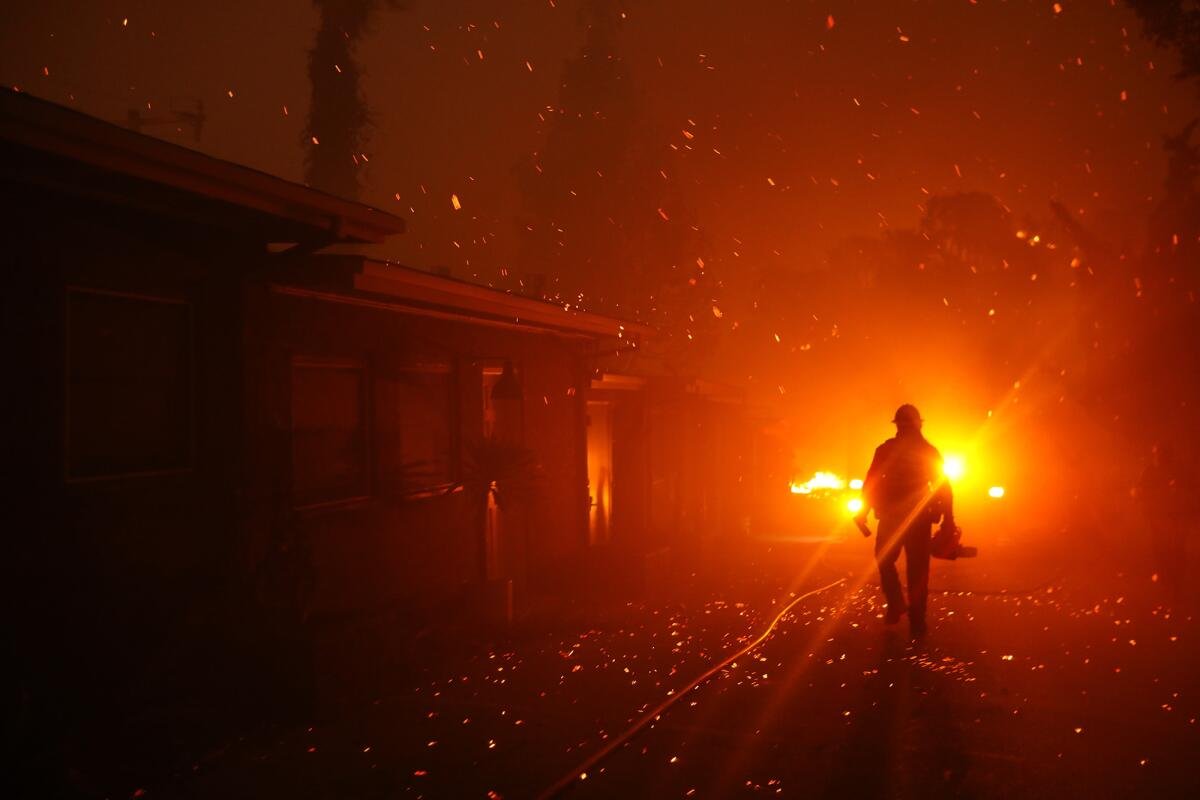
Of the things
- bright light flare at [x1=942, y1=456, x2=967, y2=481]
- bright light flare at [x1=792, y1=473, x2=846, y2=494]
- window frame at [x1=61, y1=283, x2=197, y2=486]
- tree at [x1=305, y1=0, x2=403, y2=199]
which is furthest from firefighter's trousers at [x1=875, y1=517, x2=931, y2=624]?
tree at [x1=305, y1=0, x2=403, y2=199]

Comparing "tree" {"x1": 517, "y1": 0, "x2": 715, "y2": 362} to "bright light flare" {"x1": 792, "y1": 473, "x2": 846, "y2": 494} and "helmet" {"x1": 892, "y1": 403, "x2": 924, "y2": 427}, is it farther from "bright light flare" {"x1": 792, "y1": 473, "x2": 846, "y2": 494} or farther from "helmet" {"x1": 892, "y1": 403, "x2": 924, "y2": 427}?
"helmet" {"x1": 892, "y1": 403, "x2": 924, "y2": 427}


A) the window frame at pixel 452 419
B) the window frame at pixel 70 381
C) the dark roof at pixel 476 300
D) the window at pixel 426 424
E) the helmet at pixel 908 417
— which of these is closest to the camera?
the window frame at pixel 70 381

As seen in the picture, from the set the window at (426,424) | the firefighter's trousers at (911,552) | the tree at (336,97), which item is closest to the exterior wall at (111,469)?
the window at (426,424)

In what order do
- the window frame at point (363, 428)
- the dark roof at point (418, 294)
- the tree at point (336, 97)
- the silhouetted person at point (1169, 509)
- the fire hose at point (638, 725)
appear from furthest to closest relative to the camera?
1. the tree at point (336, 97)
2. the silhouetted person at point (1169, 509)
3. the window frame at point (363, 428)
4. the dark roof at point (418, 294)
5. the fire hose at point (638, 725)

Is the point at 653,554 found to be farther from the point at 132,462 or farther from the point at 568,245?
the point at 568,245

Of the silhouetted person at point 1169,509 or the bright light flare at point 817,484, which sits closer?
the silhouetted person at point 1169,509

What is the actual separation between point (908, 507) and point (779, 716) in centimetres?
325

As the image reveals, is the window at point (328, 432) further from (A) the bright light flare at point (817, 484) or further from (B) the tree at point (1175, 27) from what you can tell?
(A) the bright light flare at point (817, 484)

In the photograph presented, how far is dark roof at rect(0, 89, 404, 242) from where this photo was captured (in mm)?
5395

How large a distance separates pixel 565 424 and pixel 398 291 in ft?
17.4

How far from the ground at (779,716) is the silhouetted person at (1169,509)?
0.79 meters

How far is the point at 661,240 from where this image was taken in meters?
30.5

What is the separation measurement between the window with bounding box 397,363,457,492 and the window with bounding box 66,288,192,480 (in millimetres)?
3100

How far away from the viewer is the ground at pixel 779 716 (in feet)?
17.6
